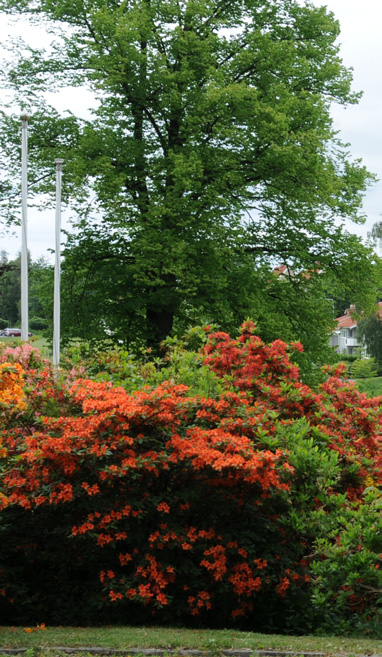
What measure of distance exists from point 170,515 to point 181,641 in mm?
1326

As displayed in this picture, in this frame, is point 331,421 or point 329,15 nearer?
point 331,421

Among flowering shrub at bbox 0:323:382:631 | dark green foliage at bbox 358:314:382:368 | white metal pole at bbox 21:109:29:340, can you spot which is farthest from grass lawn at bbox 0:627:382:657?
dark green foliage at bbox 358:314:382:368

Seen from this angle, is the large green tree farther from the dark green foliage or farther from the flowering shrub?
the dark green foliage

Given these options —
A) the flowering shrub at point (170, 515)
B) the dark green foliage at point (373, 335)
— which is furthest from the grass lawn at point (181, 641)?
the dark green foliage at point (373, 335)

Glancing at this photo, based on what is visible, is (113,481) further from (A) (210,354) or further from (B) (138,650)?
(A) (210,354)

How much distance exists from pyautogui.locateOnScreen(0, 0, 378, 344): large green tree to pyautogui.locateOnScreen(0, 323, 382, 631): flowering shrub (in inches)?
428

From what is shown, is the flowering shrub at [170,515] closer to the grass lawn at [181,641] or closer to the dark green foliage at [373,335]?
the grass lawn at [181,641]

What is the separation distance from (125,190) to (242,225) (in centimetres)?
373

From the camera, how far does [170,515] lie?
6246mm

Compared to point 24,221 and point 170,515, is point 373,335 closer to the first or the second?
point 24,221

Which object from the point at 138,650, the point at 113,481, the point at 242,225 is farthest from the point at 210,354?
the point at 242,225

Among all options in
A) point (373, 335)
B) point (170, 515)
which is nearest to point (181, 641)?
point (170, 515)

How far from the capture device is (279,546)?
20.7 ft

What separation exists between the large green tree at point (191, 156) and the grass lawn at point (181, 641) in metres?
12.2
